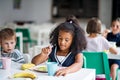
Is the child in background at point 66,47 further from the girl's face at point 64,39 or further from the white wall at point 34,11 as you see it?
the white wall at point 34,11

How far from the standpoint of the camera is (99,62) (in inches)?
116

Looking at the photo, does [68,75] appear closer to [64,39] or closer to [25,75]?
[25,75]

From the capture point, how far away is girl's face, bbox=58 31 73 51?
247cm

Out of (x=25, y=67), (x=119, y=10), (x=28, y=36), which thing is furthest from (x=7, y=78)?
(x=119, y=10)

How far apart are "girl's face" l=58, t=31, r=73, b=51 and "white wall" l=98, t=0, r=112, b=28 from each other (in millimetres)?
6223

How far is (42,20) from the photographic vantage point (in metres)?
9.52

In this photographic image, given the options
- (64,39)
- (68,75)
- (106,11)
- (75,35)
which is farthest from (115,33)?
(106,11)

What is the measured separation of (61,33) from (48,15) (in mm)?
7049

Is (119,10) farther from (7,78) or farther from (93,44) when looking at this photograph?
(7,78)

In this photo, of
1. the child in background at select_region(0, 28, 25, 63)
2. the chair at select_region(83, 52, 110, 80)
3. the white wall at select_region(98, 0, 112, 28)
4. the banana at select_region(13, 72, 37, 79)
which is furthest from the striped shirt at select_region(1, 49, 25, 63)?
the white wall at select_region(98, 0, 112, 28)

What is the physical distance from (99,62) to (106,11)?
5839 millimetres

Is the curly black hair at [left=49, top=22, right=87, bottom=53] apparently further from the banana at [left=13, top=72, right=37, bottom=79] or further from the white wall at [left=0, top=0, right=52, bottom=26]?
the white wall at [left=0, top=0, right=52, bottom=26]

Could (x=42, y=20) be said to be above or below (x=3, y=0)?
below

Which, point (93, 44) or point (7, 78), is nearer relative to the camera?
point (7, 78)
